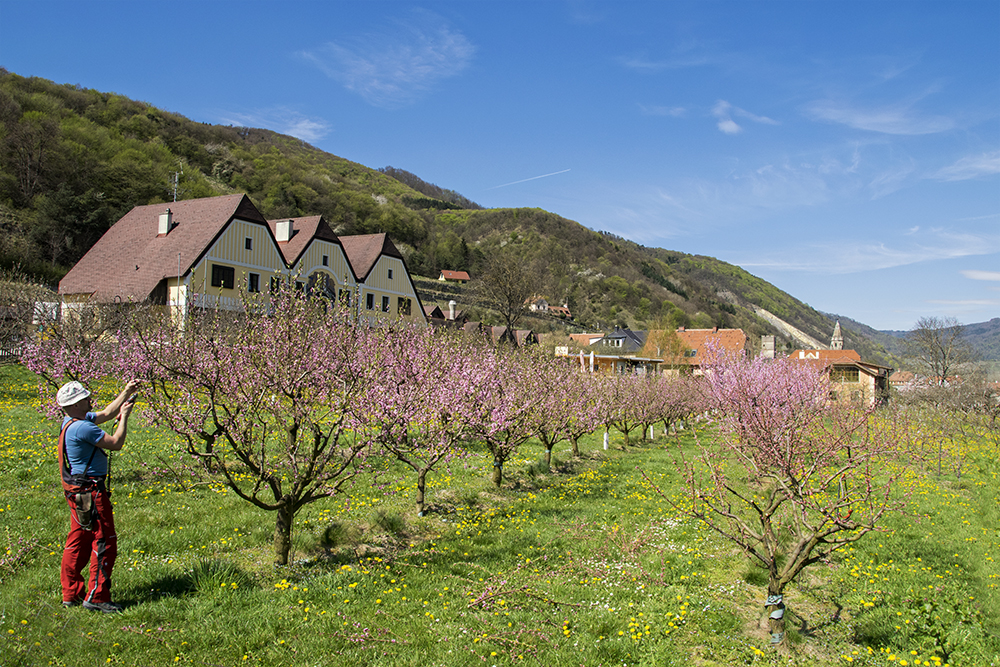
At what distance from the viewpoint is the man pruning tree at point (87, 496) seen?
16.9 feet

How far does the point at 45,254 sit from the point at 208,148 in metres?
60.2

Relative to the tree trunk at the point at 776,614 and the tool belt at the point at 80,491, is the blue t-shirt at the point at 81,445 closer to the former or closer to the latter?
the tool belt at the point at 80,491

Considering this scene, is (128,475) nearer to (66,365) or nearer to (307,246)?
(66,365)

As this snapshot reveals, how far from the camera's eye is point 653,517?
36.8 feet

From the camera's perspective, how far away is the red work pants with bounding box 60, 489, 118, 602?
5.24 meters

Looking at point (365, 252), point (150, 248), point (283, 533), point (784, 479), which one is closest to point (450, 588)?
point (283, 533)

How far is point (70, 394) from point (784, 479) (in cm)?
805

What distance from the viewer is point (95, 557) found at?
533cm

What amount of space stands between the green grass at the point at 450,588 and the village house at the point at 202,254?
18.0 meters

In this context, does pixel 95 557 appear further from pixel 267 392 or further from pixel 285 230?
pixel 285 230

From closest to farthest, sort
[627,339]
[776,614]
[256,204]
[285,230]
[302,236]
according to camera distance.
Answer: [776,614], [302,236], [285,230], [627,339], [256,204]

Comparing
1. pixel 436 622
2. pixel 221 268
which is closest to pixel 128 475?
pixel 436 622

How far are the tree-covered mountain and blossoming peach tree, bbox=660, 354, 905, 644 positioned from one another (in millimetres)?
40638

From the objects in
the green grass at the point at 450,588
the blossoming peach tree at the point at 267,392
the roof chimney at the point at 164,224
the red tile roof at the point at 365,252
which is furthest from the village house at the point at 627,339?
the blossoming peach tree at the point at 267,392
